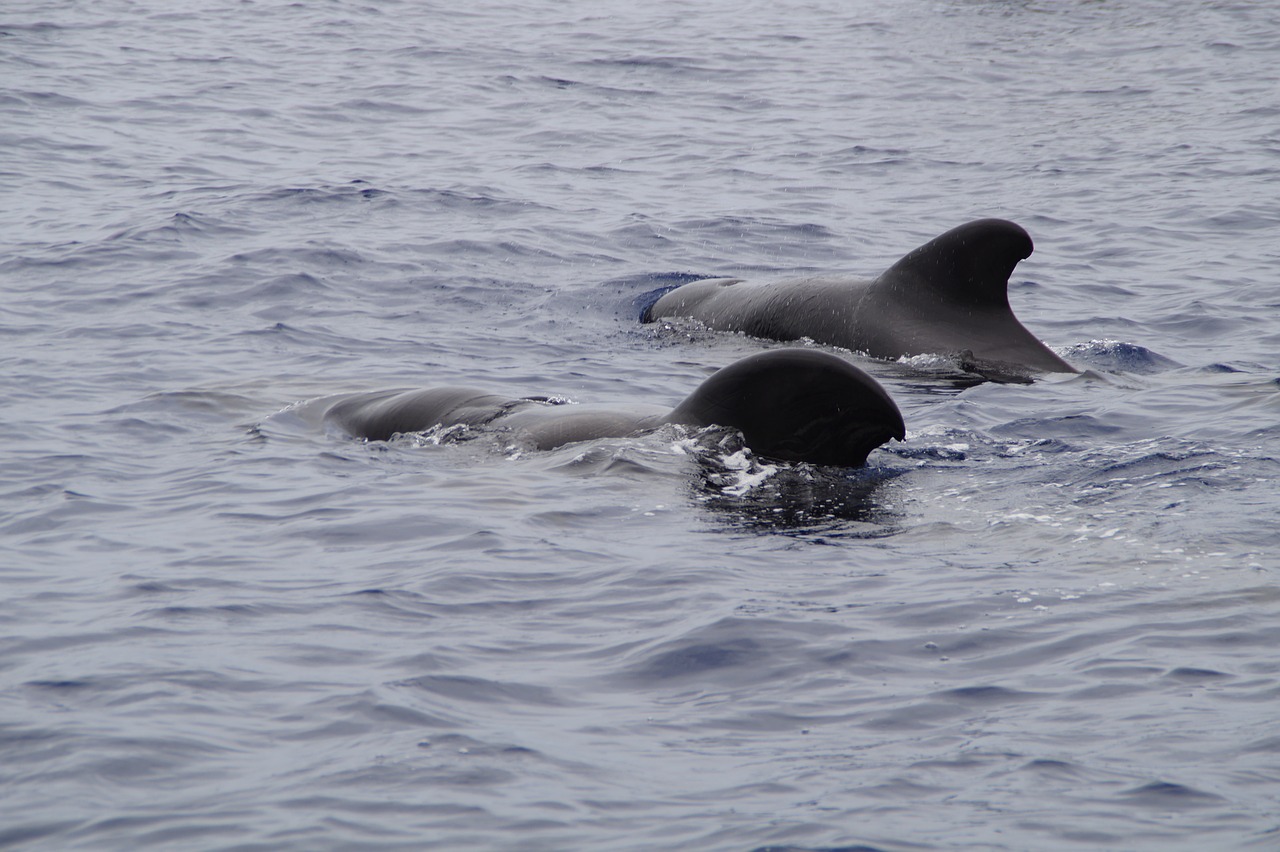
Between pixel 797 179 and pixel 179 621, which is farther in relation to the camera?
pixel 797 179

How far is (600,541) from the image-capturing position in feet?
26.2

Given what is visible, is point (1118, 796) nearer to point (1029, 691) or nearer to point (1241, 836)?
point (1241, 836)

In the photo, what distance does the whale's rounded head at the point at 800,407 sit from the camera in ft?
28.2

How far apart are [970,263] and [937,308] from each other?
582 mm

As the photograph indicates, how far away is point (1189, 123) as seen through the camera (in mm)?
26750

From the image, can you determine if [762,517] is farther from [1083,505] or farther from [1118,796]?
[1118,796]

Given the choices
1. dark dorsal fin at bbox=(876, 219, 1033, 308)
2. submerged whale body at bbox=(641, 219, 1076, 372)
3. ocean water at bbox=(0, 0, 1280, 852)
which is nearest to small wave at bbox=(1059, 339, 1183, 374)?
ocean water at bbox=(0, 0, 1280, 852)

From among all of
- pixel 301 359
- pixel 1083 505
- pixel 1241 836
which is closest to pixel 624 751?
pixel 1241 836

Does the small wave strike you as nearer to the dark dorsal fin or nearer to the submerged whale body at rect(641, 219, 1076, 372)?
the submerged whale body at rect(641, 219, 1076, 372)

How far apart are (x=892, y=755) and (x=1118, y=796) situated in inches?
31.9

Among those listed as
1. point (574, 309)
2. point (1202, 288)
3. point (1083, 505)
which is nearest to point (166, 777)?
point (1083, 505)

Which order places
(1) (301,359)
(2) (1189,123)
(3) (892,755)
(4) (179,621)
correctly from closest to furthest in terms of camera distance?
(3) (892,755), (4) (179,621), (1) (301,359), (2) (1189,123)

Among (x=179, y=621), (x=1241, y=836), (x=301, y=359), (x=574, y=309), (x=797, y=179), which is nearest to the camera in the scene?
(x=1241, y=836)

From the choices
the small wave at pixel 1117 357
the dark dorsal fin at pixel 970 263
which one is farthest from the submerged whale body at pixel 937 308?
the small wave at pixel 1117 357
